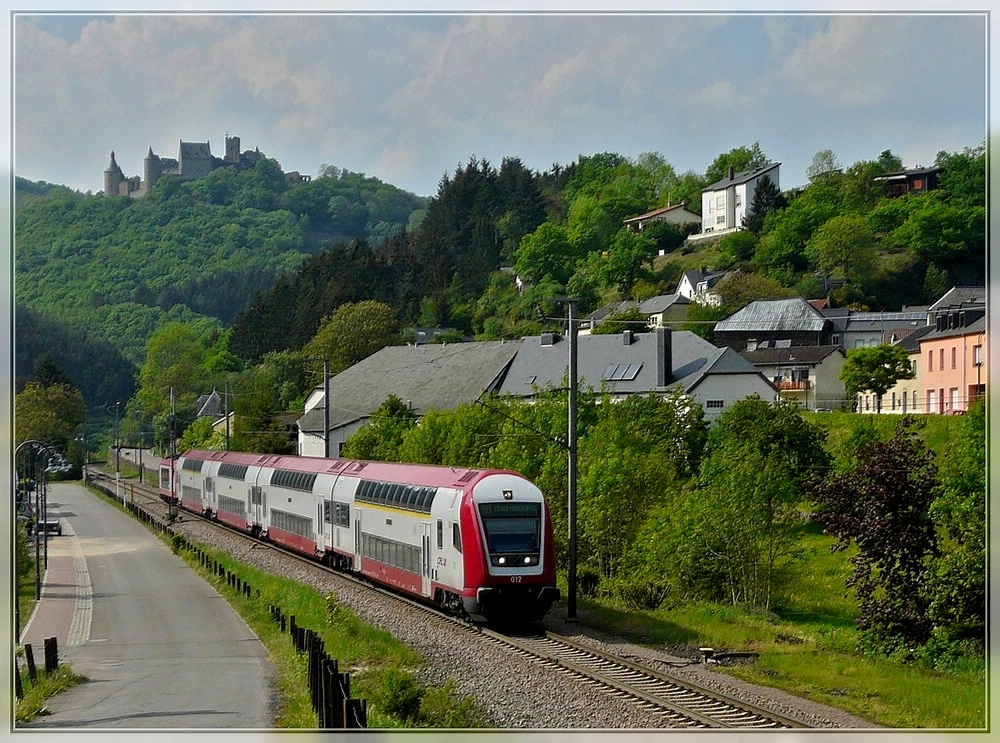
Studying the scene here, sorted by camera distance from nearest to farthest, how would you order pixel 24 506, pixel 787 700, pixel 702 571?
pixel 787 700, pixel 702 571, pixel 24 506

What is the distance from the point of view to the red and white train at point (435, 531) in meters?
22.3

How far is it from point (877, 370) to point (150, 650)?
46214mm

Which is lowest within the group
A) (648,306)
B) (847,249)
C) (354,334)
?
(354,334)

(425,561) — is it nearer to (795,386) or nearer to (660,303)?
(795,386)

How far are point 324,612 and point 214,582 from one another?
8.71 metres

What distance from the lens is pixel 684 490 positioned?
28.9 meters

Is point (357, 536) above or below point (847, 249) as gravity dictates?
below

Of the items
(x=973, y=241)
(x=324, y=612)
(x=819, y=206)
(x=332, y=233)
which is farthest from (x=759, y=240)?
(x=324, y=612)

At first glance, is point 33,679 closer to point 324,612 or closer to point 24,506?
point 324,612

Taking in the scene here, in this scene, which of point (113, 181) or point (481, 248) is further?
point (481, 248)

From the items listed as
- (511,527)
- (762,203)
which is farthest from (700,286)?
(511,527)

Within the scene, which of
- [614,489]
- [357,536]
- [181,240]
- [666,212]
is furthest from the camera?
[666,212]

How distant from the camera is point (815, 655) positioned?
811 inches

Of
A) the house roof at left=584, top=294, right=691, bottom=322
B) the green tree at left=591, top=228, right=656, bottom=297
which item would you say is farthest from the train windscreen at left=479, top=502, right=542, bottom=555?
the green tree at left=591, top=228, right=656, bottom=297
